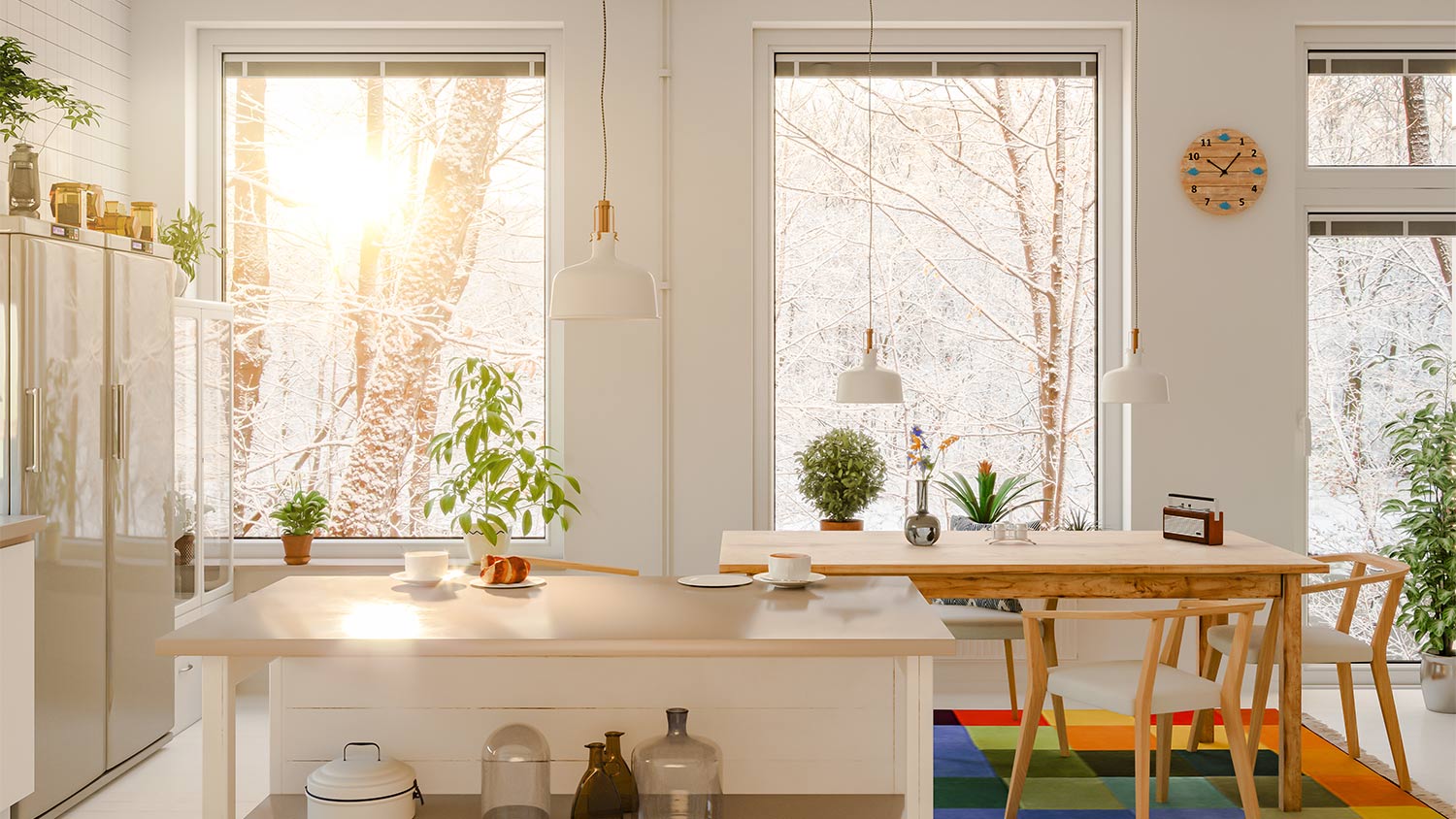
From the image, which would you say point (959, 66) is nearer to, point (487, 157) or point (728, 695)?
point (487, 157)

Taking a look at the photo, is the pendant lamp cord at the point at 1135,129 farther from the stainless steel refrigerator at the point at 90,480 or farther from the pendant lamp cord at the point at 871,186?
the stainless steel refrigerator at the point at 90,480

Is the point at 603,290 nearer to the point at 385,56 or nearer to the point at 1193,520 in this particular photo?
the point at 1193,520

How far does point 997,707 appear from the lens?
15.7 ft

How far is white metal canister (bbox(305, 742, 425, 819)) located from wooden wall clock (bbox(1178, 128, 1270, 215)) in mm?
4239

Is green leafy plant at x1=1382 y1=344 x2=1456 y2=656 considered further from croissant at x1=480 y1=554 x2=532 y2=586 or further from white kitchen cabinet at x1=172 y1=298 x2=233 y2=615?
white kitchen cabinet at x1=172 y1=298 x2=233 y2=615

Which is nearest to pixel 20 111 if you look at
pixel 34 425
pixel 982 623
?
pixel 34 425

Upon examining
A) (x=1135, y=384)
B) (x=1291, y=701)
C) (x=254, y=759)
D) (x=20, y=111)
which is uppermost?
(x=20, y=111)

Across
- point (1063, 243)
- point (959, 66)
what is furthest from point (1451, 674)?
point (959, 66)

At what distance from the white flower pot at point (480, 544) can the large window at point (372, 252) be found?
58cm

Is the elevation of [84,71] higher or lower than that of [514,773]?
higher

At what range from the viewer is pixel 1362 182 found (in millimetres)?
5168

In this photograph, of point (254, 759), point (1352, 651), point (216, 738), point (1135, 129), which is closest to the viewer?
point (216, 738)

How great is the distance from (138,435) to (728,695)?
258 centimetres

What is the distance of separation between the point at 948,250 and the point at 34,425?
3.74 meters
